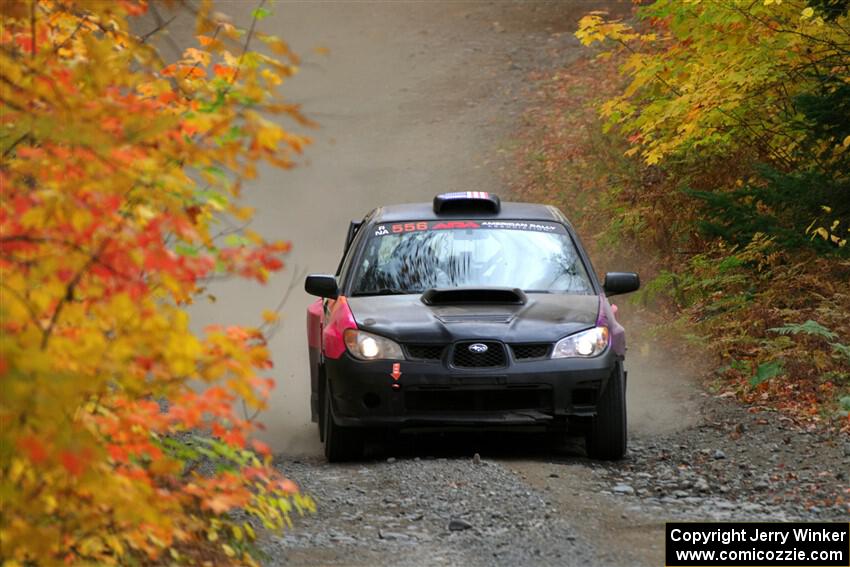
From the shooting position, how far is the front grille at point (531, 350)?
9031 millimetres

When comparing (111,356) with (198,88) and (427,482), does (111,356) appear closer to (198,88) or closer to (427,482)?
(198,88)

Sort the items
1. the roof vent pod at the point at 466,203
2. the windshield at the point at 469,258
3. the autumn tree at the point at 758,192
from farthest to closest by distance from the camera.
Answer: the autumn tree at the point at 758,192 → the roof vent pod at the point at 466,203 → the windshield at the point at 469,258

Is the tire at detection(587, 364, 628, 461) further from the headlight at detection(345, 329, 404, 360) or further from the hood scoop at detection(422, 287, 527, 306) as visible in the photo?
the headlight at detection(345, 329, 404, 360)

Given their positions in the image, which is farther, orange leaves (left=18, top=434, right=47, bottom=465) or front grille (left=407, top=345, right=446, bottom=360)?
front grille (left=407, top=345, right=446, bottom=360)

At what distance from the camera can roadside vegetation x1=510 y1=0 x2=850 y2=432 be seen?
1222cm

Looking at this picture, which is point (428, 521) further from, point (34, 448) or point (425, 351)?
point (34, 448)

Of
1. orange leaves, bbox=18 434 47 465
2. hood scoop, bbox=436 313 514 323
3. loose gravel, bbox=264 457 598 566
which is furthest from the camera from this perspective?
hood scoop, bbox=436 313 514 323

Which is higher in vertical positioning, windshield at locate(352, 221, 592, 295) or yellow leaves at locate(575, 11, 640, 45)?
yellow leaves at locate(575, 11, 640, 45)

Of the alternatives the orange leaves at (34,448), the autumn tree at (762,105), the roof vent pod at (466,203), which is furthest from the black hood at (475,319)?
the orange leaves at (34,448)

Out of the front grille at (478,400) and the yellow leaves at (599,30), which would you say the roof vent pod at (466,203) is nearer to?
the front grille at (478,400)

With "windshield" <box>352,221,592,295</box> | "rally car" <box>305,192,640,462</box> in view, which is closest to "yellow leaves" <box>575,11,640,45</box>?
"windshield" <box>352,221,592,295</box>

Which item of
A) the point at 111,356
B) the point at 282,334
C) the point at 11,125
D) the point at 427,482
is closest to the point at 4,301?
the point at 111,356

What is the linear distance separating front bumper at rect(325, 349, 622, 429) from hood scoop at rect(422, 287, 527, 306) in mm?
706

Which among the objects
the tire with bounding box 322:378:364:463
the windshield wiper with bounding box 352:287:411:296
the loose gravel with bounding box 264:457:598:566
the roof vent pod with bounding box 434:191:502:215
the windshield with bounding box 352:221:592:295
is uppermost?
the roof vent pod with bounding box 434:191:502:215
